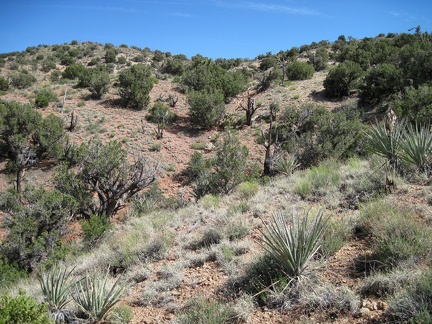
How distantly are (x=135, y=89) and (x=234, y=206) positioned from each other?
18.6m

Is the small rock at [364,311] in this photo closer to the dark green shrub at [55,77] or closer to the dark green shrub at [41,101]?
the dark green shrub at [41,101]

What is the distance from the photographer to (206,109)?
2167cm

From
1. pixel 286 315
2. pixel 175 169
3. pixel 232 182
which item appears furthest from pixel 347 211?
pixel 175 169

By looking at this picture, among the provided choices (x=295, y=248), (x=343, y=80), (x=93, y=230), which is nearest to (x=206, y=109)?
(x=343, y=80)

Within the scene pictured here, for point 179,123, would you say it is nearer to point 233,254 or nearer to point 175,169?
point 175,169

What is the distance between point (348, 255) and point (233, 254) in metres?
1.85

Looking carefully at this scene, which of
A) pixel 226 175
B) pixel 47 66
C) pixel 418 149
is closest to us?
pixel 418 149

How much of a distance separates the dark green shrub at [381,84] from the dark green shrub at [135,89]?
15684 mm

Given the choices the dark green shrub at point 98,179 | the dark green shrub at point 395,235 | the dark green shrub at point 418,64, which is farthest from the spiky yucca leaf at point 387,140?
the dark green shrub at point 418,64

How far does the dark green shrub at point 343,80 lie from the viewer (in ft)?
71.7

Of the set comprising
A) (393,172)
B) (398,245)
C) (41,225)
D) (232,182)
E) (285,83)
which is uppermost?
(285,83)

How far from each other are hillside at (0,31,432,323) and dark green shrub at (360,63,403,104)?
3.0 inches

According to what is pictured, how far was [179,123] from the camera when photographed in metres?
22.8

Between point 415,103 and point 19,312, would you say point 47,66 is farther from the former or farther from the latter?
point 19,312
